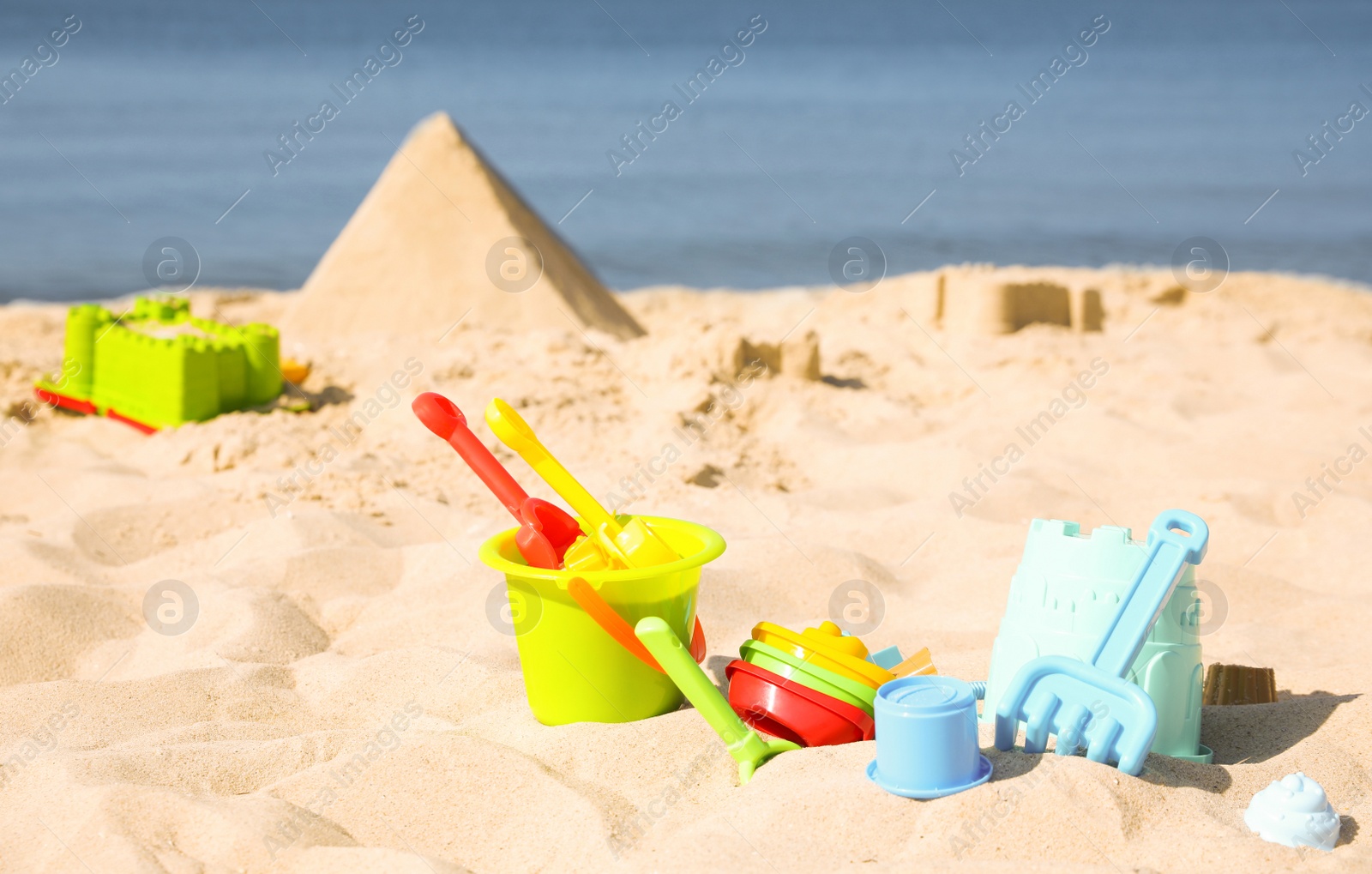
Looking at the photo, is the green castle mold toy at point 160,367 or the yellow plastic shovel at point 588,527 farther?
the green castle mold toy at point 160,367

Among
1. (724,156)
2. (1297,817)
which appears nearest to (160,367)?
(1297,817)

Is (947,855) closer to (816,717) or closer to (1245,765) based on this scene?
(816,717)

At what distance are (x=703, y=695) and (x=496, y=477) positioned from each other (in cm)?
52

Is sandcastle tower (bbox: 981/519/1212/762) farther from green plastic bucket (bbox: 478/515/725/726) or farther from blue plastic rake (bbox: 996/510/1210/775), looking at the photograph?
green plastic bucket (bbox: 478/515/725/726)

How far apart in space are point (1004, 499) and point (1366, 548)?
0.88 m

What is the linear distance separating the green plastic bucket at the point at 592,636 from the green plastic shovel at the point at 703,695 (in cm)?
10

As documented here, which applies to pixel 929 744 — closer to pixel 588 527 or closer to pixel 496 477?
pixel 588 527

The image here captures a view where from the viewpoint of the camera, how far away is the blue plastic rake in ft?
5.10

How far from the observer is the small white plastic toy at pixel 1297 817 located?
143 centimetres

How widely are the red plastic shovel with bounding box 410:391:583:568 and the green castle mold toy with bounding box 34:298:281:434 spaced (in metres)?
2.17

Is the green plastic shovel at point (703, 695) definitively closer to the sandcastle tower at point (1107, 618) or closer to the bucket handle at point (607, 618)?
the bucket handle at point (607, 618)

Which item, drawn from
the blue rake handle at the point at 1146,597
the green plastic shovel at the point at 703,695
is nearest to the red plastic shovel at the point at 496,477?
the green plastic shovel at the point at 703,695

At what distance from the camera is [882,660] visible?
1.93 meters

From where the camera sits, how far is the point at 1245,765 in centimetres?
168
